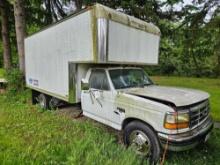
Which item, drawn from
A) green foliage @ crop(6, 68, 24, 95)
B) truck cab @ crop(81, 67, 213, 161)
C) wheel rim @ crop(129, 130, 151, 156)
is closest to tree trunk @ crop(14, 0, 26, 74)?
green foliage @ crop(6, 68, 24, 95)

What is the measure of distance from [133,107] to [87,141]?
3.73 feet

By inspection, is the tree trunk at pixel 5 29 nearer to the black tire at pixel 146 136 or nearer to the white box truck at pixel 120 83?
the white box truck at pixel 120 83

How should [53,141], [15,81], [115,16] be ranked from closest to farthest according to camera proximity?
[53,141], [115,16], [15,81]

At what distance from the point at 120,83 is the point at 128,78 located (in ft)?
1.26

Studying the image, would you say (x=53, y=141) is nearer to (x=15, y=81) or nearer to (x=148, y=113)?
(x=148, y=113)

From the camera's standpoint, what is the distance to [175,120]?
3992 millimetres

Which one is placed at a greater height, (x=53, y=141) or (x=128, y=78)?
(x=128, y=78)

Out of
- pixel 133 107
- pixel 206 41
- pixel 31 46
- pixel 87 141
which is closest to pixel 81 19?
pixel 133 107

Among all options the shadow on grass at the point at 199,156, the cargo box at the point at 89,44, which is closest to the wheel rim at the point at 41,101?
the cargo box at the point at 89,44

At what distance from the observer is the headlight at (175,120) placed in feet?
13.1

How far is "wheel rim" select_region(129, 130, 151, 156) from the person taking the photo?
14.6ft

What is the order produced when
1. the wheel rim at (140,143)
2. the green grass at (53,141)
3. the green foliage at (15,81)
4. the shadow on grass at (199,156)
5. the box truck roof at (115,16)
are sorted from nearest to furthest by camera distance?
the green grass at (53,141) → the wheel rim at (140,143) → the shadow on grass at (199,156) → the box truck roof at (115,16) → the green foliage at (15,81)

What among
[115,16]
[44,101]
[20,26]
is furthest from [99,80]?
[20,26]

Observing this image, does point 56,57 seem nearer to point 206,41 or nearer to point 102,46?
point 102,46
